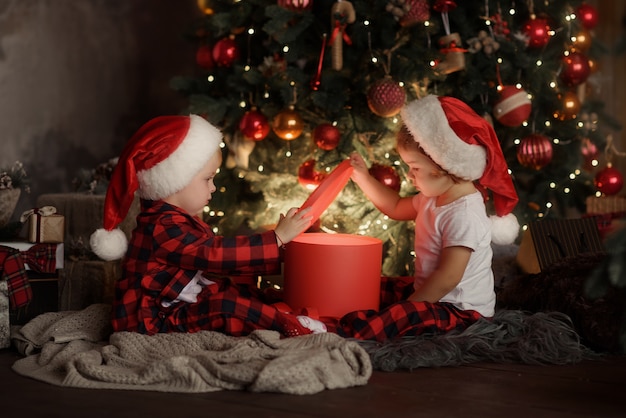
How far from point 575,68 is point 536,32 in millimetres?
307

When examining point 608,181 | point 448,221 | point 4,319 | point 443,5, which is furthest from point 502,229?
point 4,319

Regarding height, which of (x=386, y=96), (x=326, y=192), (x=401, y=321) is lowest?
(x=401, y=321)

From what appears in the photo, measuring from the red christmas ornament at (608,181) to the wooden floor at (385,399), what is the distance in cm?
181

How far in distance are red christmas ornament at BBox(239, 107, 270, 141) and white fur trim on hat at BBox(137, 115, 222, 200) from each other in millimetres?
789

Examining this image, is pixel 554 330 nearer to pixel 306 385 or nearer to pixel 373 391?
pixel 373 391

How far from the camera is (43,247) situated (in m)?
2.75

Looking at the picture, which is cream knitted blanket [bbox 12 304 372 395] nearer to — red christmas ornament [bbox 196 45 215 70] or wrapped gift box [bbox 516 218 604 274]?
wrapped gift box [bbox 516 218 604 274]

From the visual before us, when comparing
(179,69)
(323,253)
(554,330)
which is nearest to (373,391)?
(323,253)

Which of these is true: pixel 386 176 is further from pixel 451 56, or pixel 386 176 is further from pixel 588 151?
pixel 588 151

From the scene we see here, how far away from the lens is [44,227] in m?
2.77

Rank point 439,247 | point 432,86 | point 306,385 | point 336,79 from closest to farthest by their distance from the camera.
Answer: point 306,385, point 439,247, point 336,79, point 432,86

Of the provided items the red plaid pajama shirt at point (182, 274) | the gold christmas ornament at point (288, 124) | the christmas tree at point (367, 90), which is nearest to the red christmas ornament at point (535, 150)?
the christmas tree at point (367, 90)

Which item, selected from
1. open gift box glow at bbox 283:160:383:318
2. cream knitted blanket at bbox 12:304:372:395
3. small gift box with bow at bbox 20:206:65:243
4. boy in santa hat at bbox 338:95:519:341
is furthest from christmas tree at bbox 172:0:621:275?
cream knitted blanket at bbox 12:304:372:395

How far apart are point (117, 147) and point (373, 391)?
2.47 m
